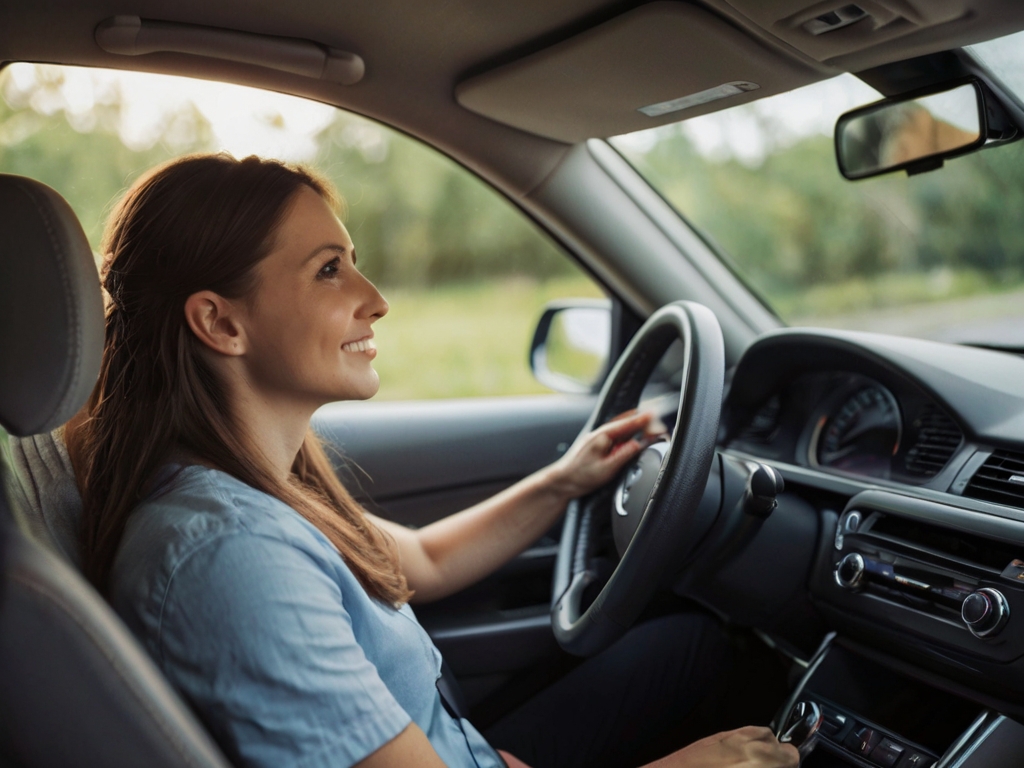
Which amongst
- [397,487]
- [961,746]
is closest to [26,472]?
[397,487]

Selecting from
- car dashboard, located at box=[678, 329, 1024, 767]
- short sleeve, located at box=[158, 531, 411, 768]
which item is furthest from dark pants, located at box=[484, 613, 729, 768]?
short sleeve, located at box=[158, 531, 411, 768]

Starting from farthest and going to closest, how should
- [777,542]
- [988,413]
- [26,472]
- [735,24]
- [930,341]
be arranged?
[930,341] → [777,542] → [988,413] → [735,24] → [26,472]

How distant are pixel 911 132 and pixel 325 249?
1.26m

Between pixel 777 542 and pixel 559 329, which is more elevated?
pixel 559 329

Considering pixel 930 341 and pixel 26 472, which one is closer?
pixel 26 472

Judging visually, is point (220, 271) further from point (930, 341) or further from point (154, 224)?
point (930, 341)

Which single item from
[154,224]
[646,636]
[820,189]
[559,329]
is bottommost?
[646,636]

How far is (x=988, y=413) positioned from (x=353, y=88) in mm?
1469

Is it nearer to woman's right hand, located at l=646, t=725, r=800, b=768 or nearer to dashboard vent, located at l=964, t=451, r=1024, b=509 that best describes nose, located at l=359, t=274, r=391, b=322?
woman's right hand, located at l=646, t=725, r=800, b=768

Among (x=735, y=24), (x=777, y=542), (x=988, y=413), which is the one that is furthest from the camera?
(x=777, y=542)

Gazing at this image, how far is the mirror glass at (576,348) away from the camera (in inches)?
117

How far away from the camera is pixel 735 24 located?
1588mm

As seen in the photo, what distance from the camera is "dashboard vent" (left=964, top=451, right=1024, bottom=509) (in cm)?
159

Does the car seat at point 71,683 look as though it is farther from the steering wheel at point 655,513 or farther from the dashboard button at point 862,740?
the dashboard button at point 862,740
